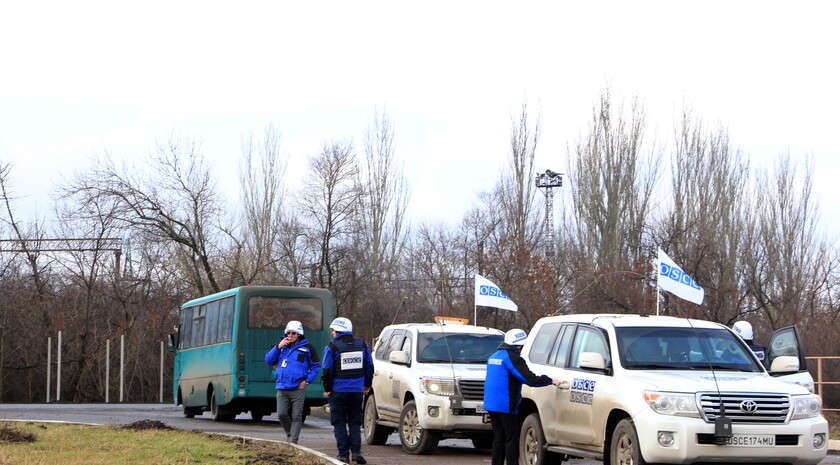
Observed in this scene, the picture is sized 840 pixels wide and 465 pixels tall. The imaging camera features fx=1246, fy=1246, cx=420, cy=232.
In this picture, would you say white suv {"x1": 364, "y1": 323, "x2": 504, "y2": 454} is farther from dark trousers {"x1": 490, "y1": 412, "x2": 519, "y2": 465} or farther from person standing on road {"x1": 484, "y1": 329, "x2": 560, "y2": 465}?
person standing on road {"x1": 484, "y1": 329, "x2": 560, "y2": 465}

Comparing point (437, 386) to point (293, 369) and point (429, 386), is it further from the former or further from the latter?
point (293, 369)

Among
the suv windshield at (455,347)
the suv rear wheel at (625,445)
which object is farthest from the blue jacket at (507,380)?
the suv windshield at (455,347)

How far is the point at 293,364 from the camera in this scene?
1705cm

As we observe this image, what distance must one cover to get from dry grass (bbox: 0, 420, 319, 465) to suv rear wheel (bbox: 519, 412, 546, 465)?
7.70ft

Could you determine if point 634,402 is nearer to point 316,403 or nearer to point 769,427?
point 769,427

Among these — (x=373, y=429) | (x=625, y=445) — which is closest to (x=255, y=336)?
(x=373, y=429)

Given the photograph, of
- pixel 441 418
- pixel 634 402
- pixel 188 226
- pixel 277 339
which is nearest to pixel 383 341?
pixel 441 418

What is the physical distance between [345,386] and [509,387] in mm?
2834

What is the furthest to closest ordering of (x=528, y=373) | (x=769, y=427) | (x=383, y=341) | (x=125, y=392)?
(x=125, y=392), (x=383, y=341), (x=528, y=373), (x=769, y=427)

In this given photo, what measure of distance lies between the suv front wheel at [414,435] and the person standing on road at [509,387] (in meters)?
4.26

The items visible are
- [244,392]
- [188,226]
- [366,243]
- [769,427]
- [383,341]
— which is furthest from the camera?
[366,243]

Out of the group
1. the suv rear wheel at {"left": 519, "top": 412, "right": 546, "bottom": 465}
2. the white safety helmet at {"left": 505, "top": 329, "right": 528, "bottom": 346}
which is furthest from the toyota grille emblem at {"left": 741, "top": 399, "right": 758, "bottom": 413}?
the suv rear wheel at {"left": 519, "top": 412, "right": 546, "bottom": 465}

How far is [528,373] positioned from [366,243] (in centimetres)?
4798

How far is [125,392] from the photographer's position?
51.9 meters
